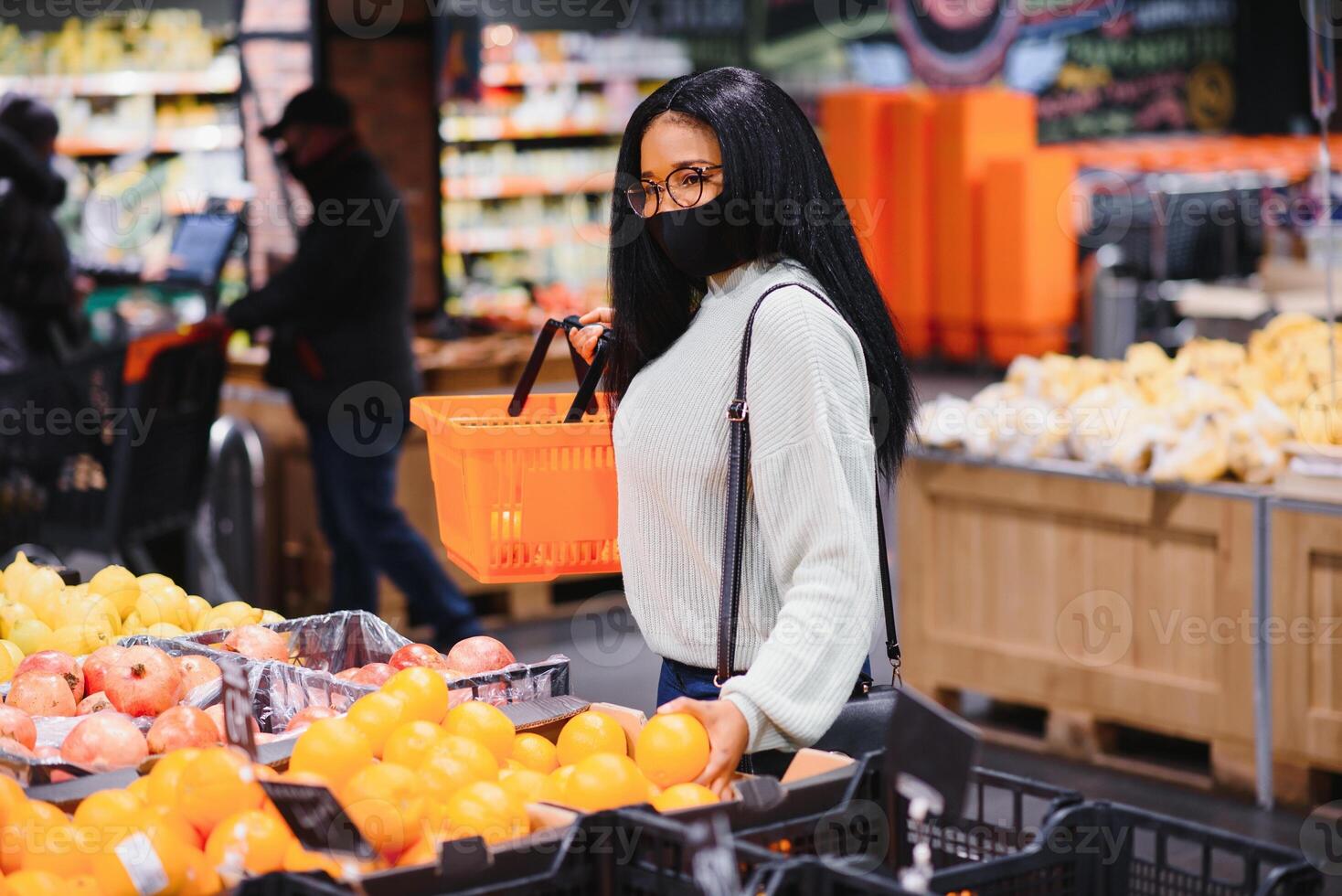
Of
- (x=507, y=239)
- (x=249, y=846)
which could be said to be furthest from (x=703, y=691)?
(x=507, y=239)

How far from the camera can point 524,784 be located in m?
2.04

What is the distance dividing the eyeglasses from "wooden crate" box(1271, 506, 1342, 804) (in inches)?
109

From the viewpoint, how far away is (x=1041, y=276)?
12055mm

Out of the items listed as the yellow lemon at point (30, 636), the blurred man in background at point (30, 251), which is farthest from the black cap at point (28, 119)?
the yellow lemon at point (30, 636)

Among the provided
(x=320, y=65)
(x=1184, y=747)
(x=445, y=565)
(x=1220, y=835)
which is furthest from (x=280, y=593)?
(x=1220, y=835)

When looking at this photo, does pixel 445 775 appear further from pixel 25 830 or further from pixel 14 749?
pixel 14 749

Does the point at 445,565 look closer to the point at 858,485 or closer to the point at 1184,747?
the point at 1184,747

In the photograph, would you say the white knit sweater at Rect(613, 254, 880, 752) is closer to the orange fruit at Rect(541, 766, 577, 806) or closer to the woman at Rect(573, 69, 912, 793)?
the woman at Rect(573, 69, 912, 793)

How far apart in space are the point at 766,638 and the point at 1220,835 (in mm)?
746

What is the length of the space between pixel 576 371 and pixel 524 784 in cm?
99

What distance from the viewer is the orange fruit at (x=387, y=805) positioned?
74.3 inches

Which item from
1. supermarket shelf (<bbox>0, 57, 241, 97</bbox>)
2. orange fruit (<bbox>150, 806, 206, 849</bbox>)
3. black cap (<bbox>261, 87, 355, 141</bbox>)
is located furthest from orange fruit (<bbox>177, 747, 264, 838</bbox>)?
supermarket shelf (<bbox>0, 57, 241, 97</bbox>)

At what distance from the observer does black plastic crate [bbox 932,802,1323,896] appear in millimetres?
1738

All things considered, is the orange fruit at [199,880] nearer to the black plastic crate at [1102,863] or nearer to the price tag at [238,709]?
the price tag at [238,709]
